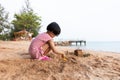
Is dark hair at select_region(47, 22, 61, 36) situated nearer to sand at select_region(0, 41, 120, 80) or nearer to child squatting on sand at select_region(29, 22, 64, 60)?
child squatting on sand at select_region(29, 22, 64, 60)

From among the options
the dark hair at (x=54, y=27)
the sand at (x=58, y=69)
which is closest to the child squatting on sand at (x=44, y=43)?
the dark hair at (x=54, y=27)

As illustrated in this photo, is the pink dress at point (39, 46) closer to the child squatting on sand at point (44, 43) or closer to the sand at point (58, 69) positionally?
the child squatting on sand at point (44, 43)

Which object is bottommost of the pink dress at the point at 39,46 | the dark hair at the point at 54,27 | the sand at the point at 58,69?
the sand at the point at 58,69

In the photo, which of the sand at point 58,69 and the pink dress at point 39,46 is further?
the pink dress at point 39,46

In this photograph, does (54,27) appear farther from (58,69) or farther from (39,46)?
(58,69)

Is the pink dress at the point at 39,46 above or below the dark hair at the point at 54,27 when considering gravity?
below

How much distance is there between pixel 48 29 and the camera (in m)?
5.80

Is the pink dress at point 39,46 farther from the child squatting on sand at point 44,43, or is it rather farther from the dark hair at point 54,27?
the dark hair at point 54,27

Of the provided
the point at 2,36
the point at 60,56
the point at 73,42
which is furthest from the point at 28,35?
the point at 60,56

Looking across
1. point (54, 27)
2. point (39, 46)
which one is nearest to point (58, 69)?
point (39, 46)

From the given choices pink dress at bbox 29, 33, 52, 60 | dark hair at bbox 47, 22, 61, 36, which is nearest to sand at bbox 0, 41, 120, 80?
pink dress at bbox 29, 33, 52, 60

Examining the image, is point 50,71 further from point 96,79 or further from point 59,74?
point 96,79

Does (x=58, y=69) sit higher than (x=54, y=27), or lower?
lower

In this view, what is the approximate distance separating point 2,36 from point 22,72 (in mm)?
29477
